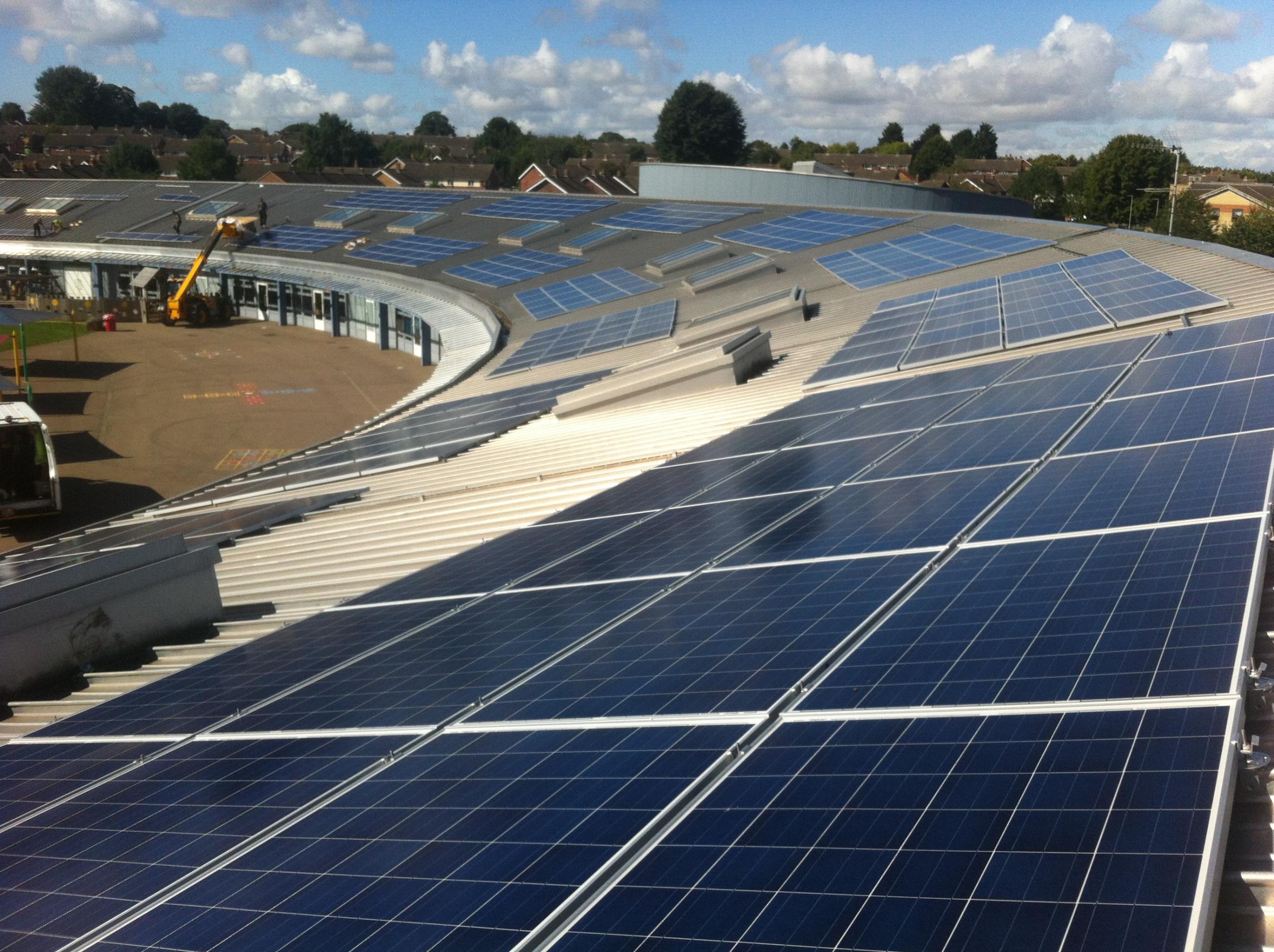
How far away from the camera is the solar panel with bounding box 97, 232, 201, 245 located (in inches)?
3076

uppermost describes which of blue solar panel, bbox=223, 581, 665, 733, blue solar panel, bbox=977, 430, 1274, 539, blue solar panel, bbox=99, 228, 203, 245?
blue solar panel, bbox=99, 228, 203, 245

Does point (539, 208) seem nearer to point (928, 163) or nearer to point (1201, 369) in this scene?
point (1201, 369)

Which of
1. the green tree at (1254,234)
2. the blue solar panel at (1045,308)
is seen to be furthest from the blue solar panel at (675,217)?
the green tree at (1254,234)

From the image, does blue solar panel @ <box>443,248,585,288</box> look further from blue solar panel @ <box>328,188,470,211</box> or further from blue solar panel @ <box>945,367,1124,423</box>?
blue solar panel @ <box>945,367,1124,423</box>

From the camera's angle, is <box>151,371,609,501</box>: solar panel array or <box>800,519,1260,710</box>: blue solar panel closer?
<box>800,519,1260,710</box>: blue solar panel

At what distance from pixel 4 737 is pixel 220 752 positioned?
5.46m

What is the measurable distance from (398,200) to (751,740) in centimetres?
Answer: 7668

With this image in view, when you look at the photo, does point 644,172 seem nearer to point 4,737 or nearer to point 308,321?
point 308,321

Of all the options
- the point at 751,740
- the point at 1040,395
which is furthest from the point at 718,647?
the point at 1040,395

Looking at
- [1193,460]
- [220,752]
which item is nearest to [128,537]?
[220,752]

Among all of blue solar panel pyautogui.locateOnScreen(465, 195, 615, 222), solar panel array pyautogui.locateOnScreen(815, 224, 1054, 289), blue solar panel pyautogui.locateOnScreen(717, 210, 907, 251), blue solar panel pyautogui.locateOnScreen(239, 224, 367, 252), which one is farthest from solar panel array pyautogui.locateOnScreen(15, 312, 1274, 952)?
blue solar panel pyautogui.locateOnScreen(239, 224, 367, 252)

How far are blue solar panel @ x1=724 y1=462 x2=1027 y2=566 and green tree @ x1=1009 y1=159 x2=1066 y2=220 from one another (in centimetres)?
11790

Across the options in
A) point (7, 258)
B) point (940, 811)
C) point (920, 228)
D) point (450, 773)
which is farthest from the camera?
point (7, 258)

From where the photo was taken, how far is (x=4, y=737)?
1334cm
